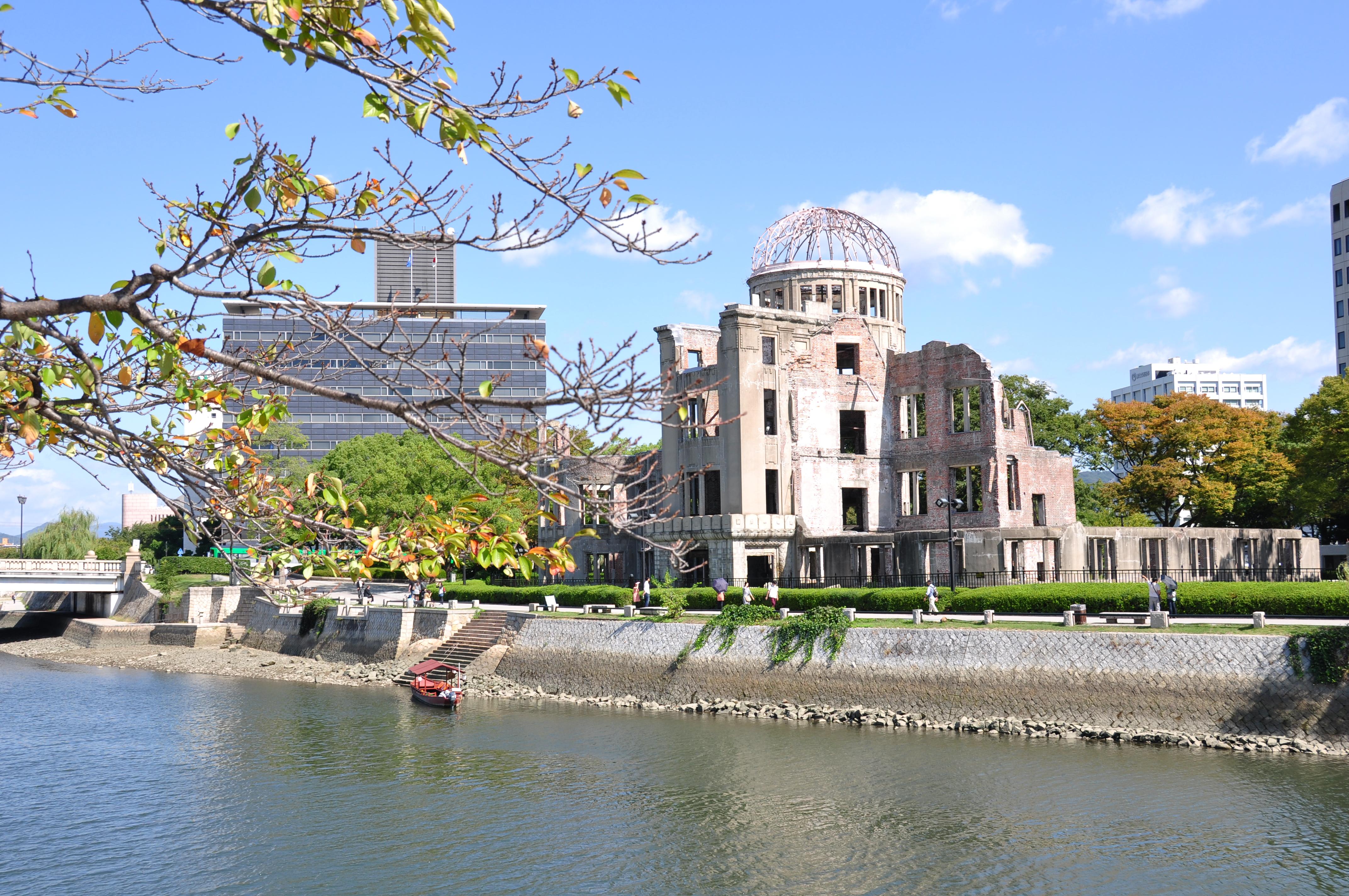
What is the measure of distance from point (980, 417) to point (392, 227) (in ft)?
154

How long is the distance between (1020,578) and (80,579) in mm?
54738

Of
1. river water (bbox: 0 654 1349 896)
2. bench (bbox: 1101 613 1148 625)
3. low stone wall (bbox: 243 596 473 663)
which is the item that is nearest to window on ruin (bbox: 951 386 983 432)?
bench (bbox: 1101 613 1148 625)

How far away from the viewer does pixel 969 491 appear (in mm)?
50688

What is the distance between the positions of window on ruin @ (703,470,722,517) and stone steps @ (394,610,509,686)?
37.1 feet

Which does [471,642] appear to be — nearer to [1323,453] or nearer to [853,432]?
[853,432]

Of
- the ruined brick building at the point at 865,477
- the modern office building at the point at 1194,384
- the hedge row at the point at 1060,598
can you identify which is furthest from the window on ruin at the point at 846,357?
the modern office building at the point at 1194,384

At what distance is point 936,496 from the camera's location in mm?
52688

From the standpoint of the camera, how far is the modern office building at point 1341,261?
3433 inches

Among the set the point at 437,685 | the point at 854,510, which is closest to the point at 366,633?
the point at 437,685

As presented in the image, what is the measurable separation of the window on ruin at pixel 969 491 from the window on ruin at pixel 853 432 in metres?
4.82

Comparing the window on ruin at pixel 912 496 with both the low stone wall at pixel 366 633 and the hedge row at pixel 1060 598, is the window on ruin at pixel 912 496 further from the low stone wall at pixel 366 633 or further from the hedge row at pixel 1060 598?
the low stone wall at pixel 366 633

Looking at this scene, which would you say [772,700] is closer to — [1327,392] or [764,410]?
[764,410]

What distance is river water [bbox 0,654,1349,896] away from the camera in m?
20.1

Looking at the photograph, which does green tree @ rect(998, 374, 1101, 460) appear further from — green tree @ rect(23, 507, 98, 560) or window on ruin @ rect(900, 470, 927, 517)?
green tree @ rect(23, 507, 98, 560)
